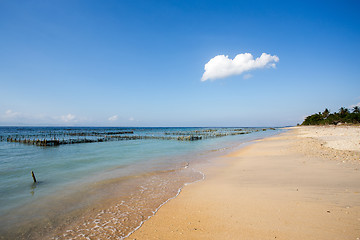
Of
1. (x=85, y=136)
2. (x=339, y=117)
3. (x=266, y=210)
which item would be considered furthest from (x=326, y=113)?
(x=266, y=210)

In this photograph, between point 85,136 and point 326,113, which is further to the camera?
point 326,113

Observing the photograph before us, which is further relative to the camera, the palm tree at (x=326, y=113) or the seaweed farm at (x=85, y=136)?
the palm tree at (x=326, y=113)

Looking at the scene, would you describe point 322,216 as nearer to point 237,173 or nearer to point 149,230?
point 149,230

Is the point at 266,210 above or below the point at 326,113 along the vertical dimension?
below

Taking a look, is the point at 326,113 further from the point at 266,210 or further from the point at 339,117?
the point at 266,210

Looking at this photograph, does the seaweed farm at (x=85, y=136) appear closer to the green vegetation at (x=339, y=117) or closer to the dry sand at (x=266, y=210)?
the dry sand at (x=266, y=210)

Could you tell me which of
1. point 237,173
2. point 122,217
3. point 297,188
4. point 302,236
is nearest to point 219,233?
point 302,236

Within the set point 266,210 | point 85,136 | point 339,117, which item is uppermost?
point 339,117

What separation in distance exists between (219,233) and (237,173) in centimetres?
602

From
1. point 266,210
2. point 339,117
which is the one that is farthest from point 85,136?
point 339,117

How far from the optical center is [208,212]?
16.8 ft

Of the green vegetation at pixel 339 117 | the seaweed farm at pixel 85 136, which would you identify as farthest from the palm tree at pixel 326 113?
the seaweed farm at pixel 85 136

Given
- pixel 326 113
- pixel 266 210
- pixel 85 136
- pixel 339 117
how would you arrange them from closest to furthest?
pixel 266 210 → pixel 85 136 → pixel 339 117 → pixel 326 113

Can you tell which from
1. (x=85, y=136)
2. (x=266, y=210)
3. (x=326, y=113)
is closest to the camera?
(x=266, y=210)
